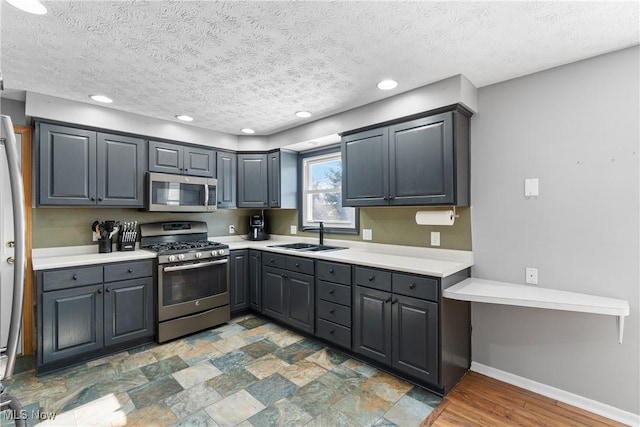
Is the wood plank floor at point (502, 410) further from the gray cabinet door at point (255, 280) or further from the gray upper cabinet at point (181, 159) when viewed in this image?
the gray upper cabinet at point (181, 159)

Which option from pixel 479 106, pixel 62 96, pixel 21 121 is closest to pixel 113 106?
pixel 62 96

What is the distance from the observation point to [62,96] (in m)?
2.77

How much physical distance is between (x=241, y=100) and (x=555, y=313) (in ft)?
10.1

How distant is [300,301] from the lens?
321 centimetres

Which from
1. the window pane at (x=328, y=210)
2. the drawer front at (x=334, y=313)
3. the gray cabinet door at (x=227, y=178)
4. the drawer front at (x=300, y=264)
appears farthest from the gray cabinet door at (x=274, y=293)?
the gray cabinet door at (x=227, y=178)

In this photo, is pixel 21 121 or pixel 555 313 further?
pixel 21 121

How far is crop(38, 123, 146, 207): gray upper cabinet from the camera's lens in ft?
9.05

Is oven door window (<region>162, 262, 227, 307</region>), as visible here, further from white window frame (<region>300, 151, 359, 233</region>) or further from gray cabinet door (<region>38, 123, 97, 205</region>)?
white window frame (<region>300, 151, 359, 233</region>)

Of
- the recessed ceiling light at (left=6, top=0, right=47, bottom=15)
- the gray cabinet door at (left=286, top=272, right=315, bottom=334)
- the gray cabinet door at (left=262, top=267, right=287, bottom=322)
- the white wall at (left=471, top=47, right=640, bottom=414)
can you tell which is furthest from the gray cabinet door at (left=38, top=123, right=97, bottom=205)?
the white wall at (left=471, top=47, right=640, bottom=414)

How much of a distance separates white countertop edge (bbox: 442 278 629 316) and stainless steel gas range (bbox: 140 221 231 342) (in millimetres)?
2430

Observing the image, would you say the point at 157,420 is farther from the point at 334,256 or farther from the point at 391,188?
the point at 391,188

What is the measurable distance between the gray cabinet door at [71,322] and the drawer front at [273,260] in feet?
5.19

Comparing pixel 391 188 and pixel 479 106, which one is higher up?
pixel 479 106

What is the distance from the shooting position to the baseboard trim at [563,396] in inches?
78.8
